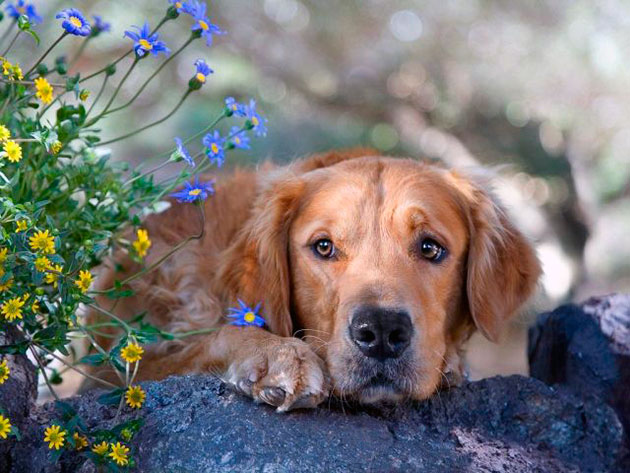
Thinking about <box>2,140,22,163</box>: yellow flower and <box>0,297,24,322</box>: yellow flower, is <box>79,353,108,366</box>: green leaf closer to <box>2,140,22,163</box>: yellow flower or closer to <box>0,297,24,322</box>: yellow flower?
<box>0,297,24,322</box>: yellow flower

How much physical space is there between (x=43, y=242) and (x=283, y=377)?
0.86 m

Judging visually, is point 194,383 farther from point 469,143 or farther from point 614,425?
point 469,143

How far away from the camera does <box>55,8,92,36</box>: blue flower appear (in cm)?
267

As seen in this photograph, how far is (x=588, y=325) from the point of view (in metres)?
3.67

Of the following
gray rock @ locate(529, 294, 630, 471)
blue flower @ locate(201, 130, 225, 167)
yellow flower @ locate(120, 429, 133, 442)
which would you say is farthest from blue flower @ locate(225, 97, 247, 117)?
gray rock @ locate(529, 294, 630, 471)

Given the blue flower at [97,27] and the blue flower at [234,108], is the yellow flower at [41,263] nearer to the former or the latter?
the blue flower at [234,108]

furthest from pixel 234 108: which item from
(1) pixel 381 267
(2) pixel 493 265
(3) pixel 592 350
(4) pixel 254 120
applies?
(3) pixel 592 350

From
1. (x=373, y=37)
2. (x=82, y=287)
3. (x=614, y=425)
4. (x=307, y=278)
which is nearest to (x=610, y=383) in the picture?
(x=614, y=425)

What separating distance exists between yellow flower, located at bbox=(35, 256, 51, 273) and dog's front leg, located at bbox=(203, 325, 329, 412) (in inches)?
30.0

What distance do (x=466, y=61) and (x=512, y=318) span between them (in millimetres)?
6548

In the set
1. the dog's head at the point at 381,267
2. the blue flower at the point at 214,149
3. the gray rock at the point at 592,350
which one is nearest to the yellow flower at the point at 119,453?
the dog's head at the point at 381,267

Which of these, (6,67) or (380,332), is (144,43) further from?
(380,332)

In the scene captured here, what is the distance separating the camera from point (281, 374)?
2729 millimetres

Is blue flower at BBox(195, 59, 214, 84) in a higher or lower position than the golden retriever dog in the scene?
higher
